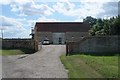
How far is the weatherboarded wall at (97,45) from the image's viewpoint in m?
37.3

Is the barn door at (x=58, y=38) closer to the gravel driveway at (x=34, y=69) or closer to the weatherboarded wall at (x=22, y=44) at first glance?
the weatherboarded wall at (x=22, y=44)

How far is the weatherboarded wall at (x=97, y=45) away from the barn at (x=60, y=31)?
Result: 1796 inches

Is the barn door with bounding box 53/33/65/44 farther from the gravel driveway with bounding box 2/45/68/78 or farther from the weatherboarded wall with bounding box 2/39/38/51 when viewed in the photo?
the gravel driveway with bounding box 2/45/68/78

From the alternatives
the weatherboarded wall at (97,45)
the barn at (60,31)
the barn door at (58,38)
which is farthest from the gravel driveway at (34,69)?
the barn at (60,31)

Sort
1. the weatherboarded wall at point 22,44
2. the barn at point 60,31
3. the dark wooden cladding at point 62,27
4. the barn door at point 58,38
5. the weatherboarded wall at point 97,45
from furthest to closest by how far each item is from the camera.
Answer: the dark wooden cladding at point 62,27 → the barn at point 60,31 → the barn door at point 58,38 → the weatherboarded wall at point 22,44 → the weatherboarded wall at point 97,45

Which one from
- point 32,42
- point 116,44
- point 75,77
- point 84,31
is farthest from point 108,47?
point 84,31

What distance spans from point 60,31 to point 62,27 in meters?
2.30

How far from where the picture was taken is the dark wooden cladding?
86.8 meters

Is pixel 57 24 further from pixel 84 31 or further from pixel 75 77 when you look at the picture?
pixel 75 77

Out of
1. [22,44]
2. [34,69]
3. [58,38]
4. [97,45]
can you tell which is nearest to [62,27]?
[58,38]

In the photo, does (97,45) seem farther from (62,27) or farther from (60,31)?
(62,27)

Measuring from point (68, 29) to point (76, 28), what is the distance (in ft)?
7.64

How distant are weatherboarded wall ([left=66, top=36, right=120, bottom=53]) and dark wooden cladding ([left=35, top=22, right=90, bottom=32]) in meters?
48.2

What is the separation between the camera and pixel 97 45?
37.7 meters
